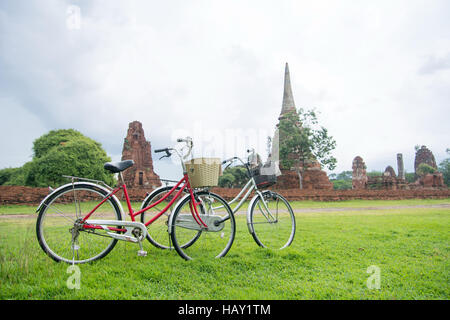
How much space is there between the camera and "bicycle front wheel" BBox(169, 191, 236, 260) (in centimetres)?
321

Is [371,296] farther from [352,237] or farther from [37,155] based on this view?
[37,155]

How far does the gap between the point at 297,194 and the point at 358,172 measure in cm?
2162

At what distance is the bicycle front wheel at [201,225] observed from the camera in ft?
10.5

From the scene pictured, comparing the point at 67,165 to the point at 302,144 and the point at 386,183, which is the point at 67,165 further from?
the point at 386,183

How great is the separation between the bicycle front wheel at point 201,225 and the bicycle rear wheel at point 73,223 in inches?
26.2

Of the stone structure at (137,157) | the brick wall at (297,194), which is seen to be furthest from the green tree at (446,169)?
the stone structure at (137,157)

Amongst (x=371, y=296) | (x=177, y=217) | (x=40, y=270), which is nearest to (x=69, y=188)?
(x=40, y=270)

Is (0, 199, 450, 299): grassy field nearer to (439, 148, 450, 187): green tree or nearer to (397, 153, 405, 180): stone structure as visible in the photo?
(397, 153, 405, 180): stone structure

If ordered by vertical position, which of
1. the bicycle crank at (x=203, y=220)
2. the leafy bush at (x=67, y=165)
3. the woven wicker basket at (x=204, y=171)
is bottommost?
the bicycle crank at (x=203, y=220)

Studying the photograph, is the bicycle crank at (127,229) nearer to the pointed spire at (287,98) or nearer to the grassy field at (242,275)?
the grassy field at (242,275)

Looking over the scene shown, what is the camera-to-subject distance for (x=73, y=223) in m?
2.95

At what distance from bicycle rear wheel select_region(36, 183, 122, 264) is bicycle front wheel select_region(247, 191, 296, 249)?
1.83m

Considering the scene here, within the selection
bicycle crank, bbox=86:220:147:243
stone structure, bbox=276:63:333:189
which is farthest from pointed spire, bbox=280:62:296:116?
bicycle crank, bbox=86:220:147:243

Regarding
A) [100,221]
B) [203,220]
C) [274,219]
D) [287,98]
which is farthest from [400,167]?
[100,221]
